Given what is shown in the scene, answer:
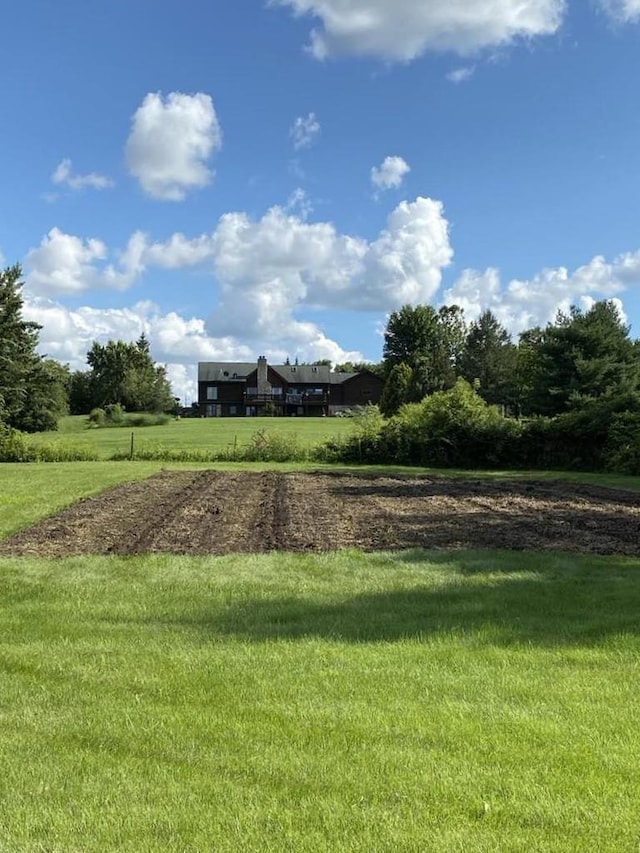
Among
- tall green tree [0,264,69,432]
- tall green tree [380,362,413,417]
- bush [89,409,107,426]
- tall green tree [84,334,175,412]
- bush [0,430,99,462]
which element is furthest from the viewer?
tall green tree [84,334,175,412]

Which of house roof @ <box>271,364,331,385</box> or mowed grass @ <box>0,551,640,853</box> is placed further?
house roof @ <box>271,364,331,385</box>

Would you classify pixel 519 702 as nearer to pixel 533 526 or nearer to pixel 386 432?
pixel 533 526

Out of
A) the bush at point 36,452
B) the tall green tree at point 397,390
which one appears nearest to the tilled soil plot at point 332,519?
the bush at point 36,452

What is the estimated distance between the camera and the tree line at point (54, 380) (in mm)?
49294

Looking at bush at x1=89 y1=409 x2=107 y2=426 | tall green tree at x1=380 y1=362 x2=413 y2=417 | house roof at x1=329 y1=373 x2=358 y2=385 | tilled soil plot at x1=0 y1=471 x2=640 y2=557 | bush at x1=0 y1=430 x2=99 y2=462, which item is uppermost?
house roof at x1=329 y1=373 x2=358 y2=385

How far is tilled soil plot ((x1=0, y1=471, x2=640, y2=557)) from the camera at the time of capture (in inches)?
421

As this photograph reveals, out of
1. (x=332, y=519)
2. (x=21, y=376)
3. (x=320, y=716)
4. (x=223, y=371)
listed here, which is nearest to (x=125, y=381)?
(x=223, y=371)

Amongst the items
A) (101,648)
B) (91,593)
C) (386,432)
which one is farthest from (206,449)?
(101,648)

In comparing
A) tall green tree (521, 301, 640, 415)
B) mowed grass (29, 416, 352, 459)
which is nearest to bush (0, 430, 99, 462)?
mowed grass (29, 416, 352, 459)

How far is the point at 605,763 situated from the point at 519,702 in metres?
0.87

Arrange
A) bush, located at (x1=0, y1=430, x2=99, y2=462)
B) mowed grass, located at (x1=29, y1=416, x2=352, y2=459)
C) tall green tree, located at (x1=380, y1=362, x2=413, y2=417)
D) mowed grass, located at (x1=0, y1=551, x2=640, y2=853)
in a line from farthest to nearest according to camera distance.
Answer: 1. tall green tree, located at (x1=380, y1=362, x2=413, y2=417)
2. mowed grass, located at (x1=29, y1=416, x2=352, y2=459)
3. bush, located at (x1=0, y1=430, x2=99, y2=462)
4. mowed grass, located at (x1=0, y1=551, x2=640, y2=853)

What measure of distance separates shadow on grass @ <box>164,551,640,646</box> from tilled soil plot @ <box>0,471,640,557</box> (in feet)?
7.45

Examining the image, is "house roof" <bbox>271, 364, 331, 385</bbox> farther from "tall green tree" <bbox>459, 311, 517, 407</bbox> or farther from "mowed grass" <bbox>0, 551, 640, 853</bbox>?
"mowed grass" <bbox>0, 551, 640, 853</bbox>

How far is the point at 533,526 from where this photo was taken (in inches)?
492
